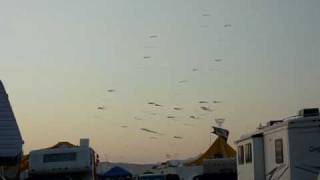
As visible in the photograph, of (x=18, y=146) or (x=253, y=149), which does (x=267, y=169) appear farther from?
Answer: (x=18, y=146)

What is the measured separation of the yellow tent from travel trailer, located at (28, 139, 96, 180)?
12.4 m

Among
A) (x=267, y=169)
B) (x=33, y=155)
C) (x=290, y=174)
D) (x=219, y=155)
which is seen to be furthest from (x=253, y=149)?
(x=219, y=155)

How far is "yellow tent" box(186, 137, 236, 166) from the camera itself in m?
40.7

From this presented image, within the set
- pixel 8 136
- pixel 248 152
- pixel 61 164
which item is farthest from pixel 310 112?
pixel 61 164

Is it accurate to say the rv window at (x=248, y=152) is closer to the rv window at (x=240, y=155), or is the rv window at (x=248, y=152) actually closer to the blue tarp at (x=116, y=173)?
the rv window at (x=240, y=155)

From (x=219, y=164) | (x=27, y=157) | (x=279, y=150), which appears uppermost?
(x=27, y=157)

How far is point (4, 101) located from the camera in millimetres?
17797

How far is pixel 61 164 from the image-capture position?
29156mm

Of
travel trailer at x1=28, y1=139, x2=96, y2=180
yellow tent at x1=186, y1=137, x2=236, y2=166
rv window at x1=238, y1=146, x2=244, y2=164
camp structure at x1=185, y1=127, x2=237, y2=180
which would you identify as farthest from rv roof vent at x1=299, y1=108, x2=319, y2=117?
yellow tent at x1=186, y1=137, x2=236, y2=166

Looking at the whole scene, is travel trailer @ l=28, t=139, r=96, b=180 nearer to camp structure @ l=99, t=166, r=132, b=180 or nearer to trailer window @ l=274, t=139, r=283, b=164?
trailer window @ l=274, t=139, r=283, b=164

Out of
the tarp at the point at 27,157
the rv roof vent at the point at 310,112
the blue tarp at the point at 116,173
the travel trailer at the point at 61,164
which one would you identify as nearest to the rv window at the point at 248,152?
the rv roof vent at the point at 310,112

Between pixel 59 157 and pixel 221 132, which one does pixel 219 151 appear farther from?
pixel 59 157

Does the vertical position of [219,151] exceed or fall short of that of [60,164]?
it exceeds it

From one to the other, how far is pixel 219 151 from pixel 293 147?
22.2 meters
